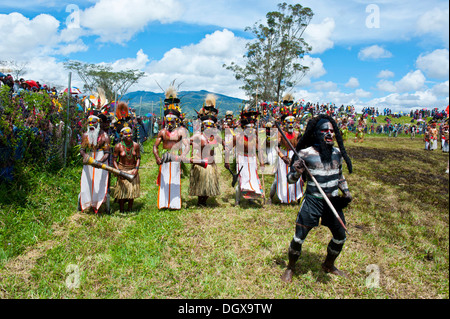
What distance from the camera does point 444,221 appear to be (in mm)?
6000

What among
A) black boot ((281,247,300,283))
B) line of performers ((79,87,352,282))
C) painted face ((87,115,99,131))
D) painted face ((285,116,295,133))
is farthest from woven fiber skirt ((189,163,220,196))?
black boot ((281,247,300,283))

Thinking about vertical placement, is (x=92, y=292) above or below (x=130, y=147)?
below

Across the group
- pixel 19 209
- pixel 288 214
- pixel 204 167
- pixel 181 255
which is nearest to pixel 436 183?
pixel 288 214

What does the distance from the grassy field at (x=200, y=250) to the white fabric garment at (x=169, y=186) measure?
24 cm

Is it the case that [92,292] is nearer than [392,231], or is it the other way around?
[92,292]

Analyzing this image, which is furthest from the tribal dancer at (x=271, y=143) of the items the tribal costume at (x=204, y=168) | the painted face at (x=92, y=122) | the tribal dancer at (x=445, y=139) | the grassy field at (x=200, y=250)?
the tribal dancer at (x=445, y=139)

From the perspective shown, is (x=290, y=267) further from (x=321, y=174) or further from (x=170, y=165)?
(x=170, y=165)

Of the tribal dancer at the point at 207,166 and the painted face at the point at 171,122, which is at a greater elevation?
the painted face at the point at 171,122

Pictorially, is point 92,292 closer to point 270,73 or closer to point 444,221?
point 444,221

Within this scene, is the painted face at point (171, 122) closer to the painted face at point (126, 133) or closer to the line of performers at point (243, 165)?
the line of performers at point (243, 165)

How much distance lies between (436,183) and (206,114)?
799 cm

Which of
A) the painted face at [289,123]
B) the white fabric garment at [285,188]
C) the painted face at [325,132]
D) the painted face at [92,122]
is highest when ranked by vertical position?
the painted face at [289,123]

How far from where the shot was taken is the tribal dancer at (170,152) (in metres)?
6.07

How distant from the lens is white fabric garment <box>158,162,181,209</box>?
6.06 meters
